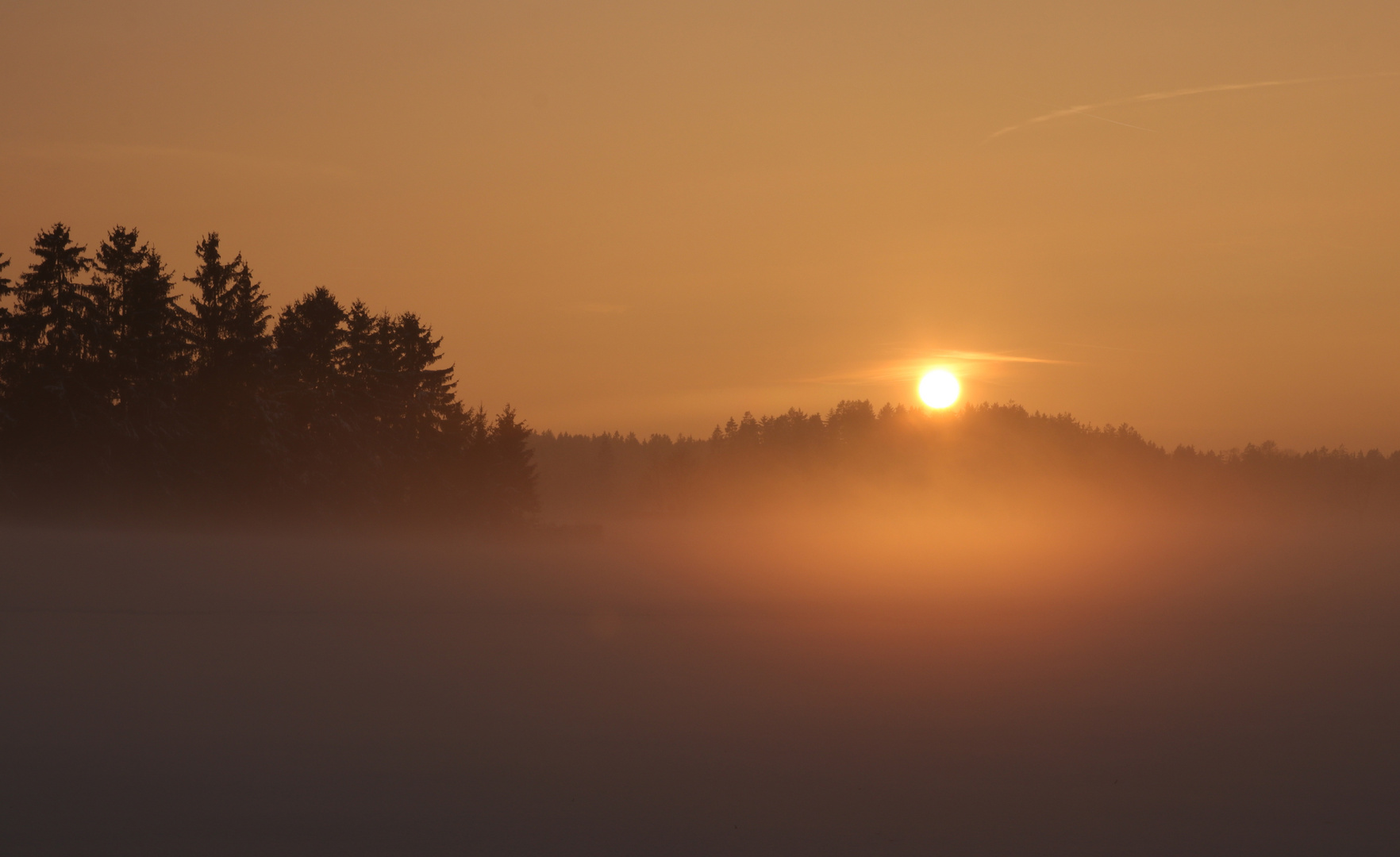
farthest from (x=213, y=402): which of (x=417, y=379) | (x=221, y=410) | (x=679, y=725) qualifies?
(x=679, y=725)

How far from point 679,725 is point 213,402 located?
1633 inches

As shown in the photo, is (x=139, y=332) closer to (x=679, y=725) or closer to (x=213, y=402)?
(x=213, y=402)

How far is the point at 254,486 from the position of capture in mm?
49156

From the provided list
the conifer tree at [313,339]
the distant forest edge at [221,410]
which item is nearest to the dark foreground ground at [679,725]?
the distant forest edge at [221,410]

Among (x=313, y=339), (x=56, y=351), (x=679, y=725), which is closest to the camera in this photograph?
(x=679, y=725)

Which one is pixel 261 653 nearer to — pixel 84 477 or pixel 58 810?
pixel 58 810

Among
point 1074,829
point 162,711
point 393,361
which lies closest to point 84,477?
point 393,361

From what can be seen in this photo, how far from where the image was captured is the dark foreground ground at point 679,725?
1023 centimetres

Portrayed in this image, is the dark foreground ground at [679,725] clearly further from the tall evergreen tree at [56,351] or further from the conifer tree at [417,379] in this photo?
the conifer tree at [417,379]

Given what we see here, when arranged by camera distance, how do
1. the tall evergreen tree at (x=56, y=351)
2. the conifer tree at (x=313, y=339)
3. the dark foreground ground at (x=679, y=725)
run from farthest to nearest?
the conifer tree at (x=313, y=339) < the tall evergreen tree at (x=56, y=351) < the dark foreground ground at (x=679, y=725)

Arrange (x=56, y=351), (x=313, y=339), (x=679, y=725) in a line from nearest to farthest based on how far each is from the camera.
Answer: (x=679, y=725), (x=56, y=351), (x=313, y=339)

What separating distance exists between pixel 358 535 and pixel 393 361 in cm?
1246

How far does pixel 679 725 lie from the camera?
14.2m

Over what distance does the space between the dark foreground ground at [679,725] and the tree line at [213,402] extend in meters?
13.4
